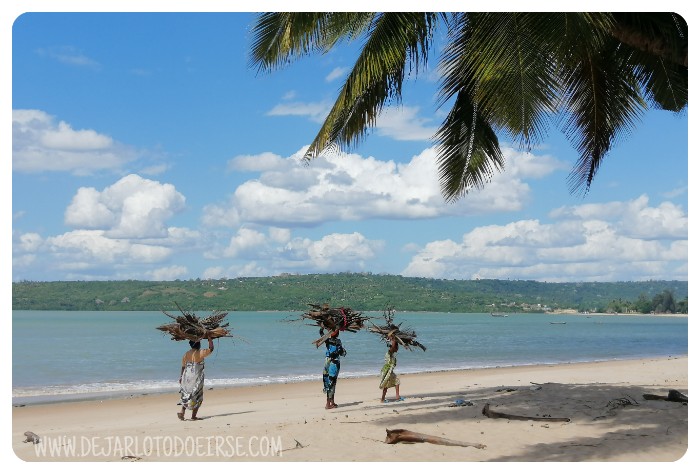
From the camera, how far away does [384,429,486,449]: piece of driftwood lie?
332 inches

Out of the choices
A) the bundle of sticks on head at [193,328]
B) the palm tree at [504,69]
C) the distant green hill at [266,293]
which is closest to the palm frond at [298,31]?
the palm tree at [504,69]

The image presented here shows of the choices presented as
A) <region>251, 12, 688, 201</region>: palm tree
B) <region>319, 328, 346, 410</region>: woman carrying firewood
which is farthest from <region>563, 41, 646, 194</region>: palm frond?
<region>319, 328, 346, 410</region>: woman carrying firewood

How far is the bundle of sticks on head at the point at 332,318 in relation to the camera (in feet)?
38.8

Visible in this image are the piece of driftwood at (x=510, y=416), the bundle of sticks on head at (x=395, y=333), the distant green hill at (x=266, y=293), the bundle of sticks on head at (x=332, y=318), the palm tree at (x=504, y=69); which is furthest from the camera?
the distant green hill at (x=266, y=293)

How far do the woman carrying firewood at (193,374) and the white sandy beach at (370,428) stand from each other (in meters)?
0.38

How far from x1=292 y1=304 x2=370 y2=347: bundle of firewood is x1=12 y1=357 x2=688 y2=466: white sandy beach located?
1.32 metres

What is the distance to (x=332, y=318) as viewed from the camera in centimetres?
1184

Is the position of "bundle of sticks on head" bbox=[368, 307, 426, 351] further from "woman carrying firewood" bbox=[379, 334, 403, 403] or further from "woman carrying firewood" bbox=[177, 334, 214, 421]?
"woman carrying firewood" bbox=[177, 334, 214, 421]

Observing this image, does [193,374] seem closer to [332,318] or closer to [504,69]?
[332,318]

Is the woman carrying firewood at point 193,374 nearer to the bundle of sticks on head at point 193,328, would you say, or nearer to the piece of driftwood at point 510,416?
the bundle of sticks on head at point 193,328

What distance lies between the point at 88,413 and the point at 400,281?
3359 centimetres

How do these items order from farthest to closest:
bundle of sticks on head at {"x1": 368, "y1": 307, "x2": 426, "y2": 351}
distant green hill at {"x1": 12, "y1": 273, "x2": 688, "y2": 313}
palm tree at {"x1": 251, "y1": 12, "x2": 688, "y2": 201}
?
1. distant green hill at {"x1": 12, "y1": 273, "x2": 688, "y2": 313}
2. bundle of sticks on head at {"x1": 368, "y1": 307, "x2": 426, "y2": 351}
3. palm tree at {"x1": 251, "y1": 12, "x2": 688, "y2": 201}

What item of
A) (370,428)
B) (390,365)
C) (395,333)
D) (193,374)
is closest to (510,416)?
(370,428)

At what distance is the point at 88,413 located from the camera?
48.5 ft
